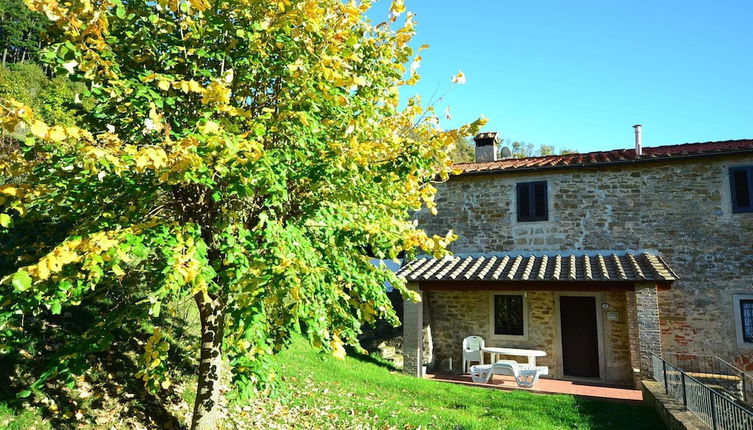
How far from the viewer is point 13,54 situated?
4756 cm

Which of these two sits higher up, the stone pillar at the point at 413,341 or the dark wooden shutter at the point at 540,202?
the dark wooden shutter at the point at 540,202

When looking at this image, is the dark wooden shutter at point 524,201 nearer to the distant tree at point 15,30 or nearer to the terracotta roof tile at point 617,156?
the terracotta roof tile at point 617,156

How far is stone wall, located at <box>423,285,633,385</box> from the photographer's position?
1223 centimetres

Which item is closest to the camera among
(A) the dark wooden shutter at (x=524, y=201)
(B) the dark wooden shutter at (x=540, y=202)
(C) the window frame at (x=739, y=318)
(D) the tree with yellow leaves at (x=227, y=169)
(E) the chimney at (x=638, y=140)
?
(D) the tree with yellow leaves at (x=227, y=169)

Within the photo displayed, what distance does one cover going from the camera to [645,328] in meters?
10.4

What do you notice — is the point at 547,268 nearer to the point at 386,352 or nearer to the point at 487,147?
the point at 386,352

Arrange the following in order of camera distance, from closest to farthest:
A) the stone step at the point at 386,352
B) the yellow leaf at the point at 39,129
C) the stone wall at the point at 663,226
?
the yellow leaf at the point at 39,129 → the stone wall at the point at 663,226 → the stone step at the point at 386,352

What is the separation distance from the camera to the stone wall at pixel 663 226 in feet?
39.1

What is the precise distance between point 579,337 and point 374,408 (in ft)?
23.9

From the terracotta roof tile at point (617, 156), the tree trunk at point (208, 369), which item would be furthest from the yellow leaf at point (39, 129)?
the terracotta roof tile at point (617, 156)

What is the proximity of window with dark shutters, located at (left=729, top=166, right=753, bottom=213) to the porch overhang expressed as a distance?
94.5 inches

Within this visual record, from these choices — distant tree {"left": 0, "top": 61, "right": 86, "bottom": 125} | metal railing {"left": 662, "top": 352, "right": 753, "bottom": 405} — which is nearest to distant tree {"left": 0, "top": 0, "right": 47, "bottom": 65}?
distant tree {"left": 0, "top": 61, "right": 86, "bottom": 125}

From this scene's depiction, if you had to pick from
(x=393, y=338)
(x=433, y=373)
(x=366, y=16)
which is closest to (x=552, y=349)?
(x=433, y=373)

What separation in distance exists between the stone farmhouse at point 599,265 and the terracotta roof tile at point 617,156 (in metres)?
0.05
